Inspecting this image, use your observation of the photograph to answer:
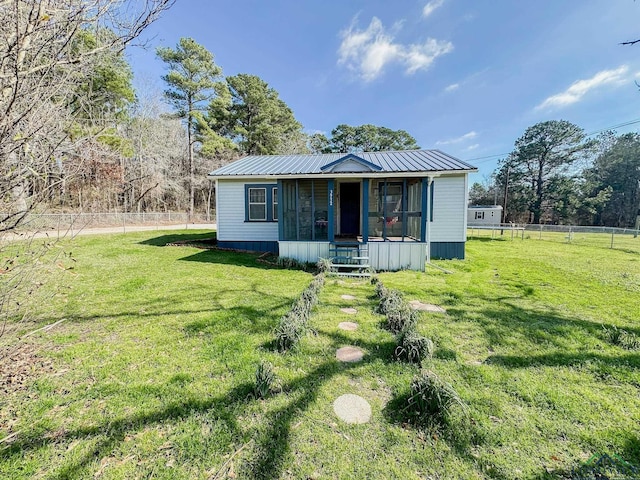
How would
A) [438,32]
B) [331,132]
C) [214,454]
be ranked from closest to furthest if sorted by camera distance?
[214,454] < [438,32] < [331,132]

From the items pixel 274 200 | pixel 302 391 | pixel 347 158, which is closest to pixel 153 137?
pixel 274 200

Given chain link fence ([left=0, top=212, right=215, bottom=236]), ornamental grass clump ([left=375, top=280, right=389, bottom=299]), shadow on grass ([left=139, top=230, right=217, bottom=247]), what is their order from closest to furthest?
chain link fence ([left=0, top=212, right=215, bottom=236]) → ornamental grass clump ([left=375, top=280, right=389, bottom=299]) → shadow on grass ([left=139, top=230, right=217, bottom=247])

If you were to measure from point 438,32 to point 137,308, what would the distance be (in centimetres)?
1800

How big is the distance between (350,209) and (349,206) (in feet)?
0.44

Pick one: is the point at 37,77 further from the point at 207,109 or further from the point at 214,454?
the point at 207,109

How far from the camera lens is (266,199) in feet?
33.4

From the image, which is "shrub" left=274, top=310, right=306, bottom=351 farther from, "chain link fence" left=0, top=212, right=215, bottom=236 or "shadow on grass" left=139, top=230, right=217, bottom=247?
"shadow on grass" left=139, top=230, right=217, bottom=247

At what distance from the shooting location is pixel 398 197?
1008 centimetres

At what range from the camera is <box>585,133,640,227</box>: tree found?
33.9m

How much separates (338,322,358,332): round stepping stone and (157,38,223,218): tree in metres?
24.8

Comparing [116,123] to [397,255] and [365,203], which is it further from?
[397,255]

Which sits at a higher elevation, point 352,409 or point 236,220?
point 236,220

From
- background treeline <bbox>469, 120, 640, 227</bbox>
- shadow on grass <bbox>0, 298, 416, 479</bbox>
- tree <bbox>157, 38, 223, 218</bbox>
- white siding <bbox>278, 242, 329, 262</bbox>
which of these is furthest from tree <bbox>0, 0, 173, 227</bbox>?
background treeline <bbox>469, 120, 640, 227</bbox>

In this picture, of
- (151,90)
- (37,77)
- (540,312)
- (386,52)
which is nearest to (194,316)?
(37,77)
